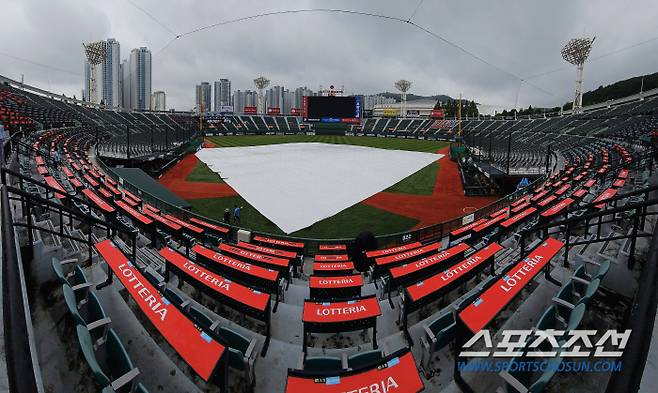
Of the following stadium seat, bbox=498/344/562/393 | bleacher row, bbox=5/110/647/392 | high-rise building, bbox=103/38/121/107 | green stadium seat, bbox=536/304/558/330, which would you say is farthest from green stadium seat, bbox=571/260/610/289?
high-rise building, bbox=103/38/121/107

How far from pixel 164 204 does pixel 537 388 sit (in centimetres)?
1780

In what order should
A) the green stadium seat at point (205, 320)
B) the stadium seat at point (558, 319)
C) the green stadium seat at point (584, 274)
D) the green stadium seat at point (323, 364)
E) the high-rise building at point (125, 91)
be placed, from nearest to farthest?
the stadium seat at point (558, 319), the green stadium seat at point (323, 364), the green stadium seat at point (584, 274), the green stadium seat at point (205, 320), the high-rise building at point (125, 91)

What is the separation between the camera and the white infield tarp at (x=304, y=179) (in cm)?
2023

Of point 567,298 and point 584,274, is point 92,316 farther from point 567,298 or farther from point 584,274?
point 584,274

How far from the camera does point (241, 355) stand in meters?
4.59

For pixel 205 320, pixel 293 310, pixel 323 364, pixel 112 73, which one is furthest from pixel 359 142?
pixel 112 73

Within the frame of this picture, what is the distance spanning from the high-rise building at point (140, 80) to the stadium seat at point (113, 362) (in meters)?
109

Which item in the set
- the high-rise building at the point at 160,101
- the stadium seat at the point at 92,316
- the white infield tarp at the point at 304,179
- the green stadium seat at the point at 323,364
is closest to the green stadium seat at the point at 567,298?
the green stadium seat at the point at 323,364

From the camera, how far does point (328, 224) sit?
712 inches

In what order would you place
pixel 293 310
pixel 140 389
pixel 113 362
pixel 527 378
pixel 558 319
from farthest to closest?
1. pixel 293 310
2. pixel 558 319
3. pixel 113 362
4. pixel 527 378
5. pixel 140 389

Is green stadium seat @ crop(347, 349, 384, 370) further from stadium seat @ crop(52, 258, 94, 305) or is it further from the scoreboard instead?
the scoreboard

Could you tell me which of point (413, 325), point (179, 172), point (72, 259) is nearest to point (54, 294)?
point (72, 259)

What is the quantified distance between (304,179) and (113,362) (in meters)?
24.6

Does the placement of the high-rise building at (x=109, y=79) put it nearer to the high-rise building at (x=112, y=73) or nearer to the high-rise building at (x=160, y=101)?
the high-rise building at (x=112, y=73)
